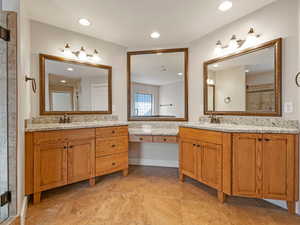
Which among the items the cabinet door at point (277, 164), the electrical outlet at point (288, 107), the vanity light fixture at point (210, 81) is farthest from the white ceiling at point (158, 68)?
the cabinet door at point (277, 164)

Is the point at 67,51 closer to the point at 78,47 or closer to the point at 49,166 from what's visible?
the point at 78,47

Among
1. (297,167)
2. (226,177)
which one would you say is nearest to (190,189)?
(226,177)

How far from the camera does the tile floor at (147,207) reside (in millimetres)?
1587

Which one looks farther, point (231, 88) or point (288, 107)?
point (231, 88)

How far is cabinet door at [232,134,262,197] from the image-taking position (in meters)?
1.74

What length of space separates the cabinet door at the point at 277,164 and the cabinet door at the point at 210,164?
443 millimetres

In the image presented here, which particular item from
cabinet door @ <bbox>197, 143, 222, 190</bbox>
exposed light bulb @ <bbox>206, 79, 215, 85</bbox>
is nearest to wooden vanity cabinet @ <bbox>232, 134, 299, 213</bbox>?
cabinet door @ <bbox>197, 143, 222, 190</bbox>

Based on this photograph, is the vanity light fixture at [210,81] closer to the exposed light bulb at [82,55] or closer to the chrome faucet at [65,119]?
the exposed light bulb at [82,55]

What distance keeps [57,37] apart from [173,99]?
7.16ft

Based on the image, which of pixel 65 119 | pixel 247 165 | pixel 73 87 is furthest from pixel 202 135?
pixel 73 87

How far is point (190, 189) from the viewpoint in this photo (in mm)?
2238

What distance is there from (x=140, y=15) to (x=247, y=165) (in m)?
2.29

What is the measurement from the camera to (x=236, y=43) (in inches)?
90.7

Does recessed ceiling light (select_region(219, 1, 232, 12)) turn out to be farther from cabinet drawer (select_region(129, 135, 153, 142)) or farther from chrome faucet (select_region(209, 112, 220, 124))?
cabinet drawer (select_region(129, 135, 153, 142))
